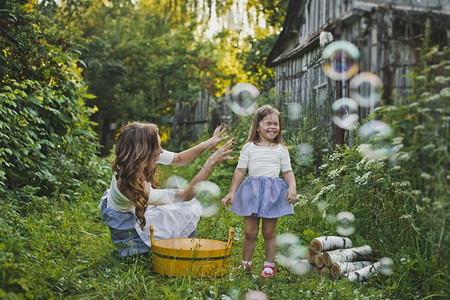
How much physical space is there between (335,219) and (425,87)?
5.64ft

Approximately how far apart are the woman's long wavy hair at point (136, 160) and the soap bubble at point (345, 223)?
1.55 meters

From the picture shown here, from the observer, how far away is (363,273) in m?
2.96

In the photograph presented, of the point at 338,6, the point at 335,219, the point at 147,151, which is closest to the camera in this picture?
the point at 147,151

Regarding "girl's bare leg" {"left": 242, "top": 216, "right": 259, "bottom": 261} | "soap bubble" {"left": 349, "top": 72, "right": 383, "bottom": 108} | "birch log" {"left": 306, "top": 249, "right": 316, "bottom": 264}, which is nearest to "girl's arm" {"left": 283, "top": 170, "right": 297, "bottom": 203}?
"girl's bare leg" {"left": 242, "top": 216, "right": 259, "bottom": 261}

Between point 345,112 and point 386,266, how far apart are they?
2.11m

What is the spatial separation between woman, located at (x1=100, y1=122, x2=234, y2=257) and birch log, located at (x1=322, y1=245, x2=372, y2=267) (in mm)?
991

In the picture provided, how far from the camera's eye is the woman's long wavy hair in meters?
2.99

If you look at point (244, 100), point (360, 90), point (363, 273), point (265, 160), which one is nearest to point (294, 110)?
point (360, 90)

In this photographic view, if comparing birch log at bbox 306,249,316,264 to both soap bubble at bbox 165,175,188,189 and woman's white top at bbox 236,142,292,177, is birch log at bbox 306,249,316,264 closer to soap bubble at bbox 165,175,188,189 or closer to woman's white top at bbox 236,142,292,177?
woman's white top at bbox 236,142,292,177

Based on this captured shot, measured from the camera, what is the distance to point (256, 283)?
9.07 feet

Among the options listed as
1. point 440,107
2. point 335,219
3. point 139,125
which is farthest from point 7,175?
point 440,107

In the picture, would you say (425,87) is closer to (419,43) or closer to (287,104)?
(419,43)

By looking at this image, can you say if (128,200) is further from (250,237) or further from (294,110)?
(294,110)

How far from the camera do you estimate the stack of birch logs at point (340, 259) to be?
2.96m
